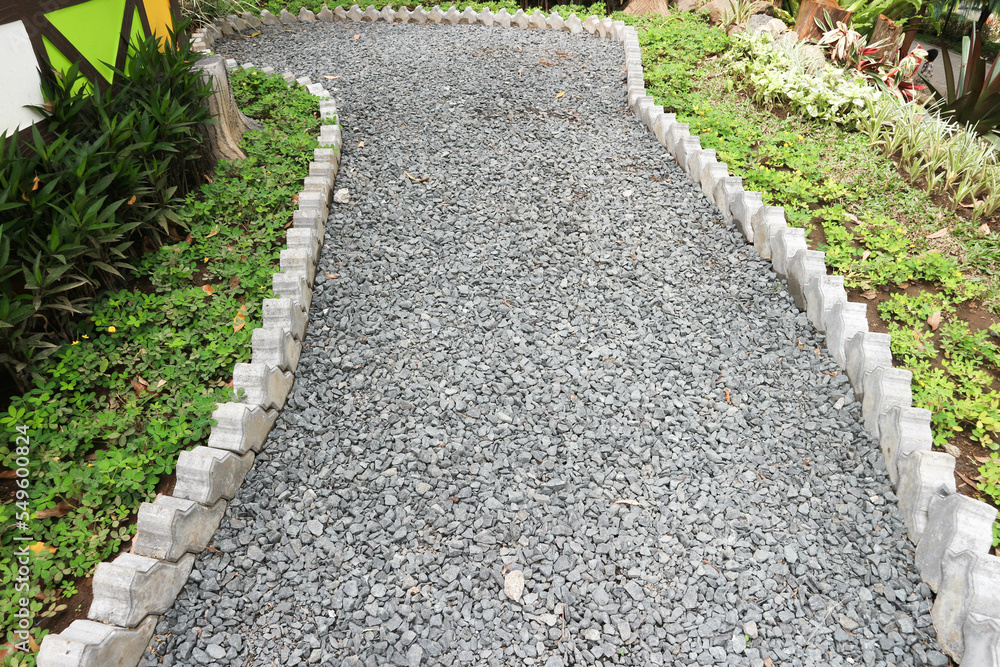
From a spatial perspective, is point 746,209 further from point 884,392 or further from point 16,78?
point 16,78

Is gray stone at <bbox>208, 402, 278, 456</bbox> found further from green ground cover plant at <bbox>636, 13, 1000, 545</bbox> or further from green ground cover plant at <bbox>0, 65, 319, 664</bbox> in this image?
green ground cover plant at <bbox>636, 13, 1000, 545</bbox>

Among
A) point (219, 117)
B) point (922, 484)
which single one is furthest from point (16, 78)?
point (922, 484)

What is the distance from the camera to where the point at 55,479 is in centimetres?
219

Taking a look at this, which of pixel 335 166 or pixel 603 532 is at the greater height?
pixel 335 166

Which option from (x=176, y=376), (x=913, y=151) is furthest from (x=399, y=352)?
(x=913, y=151)

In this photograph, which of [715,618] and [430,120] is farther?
[430,120]

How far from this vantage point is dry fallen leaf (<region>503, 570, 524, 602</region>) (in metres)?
2.09

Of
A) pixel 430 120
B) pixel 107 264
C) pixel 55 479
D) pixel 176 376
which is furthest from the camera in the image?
pixel 430 120

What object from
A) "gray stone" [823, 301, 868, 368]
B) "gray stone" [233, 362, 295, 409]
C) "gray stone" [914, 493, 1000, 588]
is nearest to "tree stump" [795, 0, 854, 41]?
"gray stone" [823, 301, 868, 368]

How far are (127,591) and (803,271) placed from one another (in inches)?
134

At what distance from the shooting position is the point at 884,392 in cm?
252

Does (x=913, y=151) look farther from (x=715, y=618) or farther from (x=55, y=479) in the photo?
(x=55, y=479)

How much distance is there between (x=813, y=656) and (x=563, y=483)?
1.03 metres

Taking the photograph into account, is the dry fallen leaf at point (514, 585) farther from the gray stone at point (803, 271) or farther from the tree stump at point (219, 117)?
the tree stump at point (219, 117)
